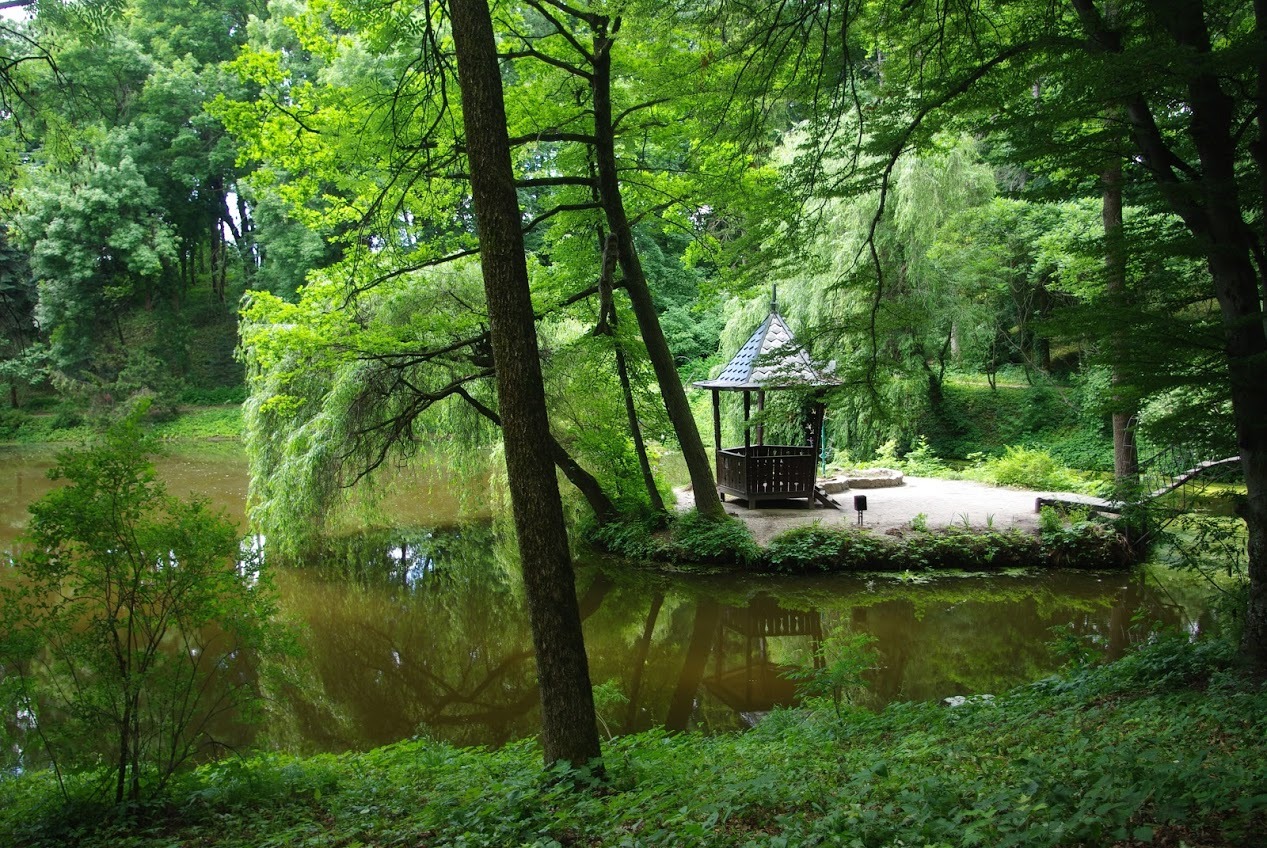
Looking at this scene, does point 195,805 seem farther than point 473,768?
No

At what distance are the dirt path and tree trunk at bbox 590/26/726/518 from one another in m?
1.14

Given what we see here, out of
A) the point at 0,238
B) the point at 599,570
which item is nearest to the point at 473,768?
the point at 599,570

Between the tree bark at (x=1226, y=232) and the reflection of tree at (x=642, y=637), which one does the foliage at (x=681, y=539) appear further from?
the tree bark at (x=1226, y=232)

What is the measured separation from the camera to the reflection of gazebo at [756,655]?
7.21 m

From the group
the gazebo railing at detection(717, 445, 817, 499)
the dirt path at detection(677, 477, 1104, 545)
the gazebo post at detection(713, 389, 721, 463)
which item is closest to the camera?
the dirt path at detection(677, 477, 1104, 545)

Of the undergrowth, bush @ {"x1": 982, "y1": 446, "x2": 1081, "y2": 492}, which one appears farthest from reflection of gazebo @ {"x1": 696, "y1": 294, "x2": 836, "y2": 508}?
bush @ {"x1": 982, "y1": 446, "x2": 1081, "y2": 492}

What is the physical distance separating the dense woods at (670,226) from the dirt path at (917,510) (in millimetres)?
1276

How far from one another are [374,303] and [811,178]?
23.8 ft

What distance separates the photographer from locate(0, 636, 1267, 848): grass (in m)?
2.70

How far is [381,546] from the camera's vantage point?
13.3 meters

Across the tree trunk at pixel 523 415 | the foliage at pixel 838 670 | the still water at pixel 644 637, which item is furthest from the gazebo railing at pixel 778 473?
the tree trunk at pixel 523 415

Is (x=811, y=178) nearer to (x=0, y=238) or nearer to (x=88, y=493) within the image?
(x=88, y=493)

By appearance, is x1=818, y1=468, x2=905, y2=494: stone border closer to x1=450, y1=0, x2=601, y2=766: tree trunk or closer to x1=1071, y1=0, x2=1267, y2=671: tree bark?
x1=1071, y1=0, x2=1267, y2=671: tree bark

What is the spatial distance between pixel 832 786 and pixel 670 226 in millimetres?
8972
